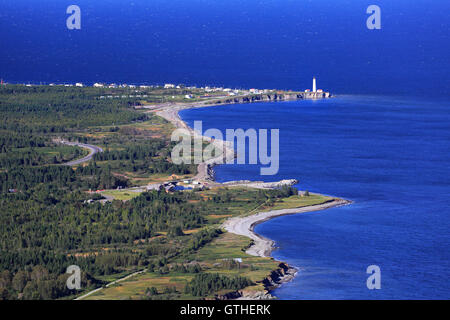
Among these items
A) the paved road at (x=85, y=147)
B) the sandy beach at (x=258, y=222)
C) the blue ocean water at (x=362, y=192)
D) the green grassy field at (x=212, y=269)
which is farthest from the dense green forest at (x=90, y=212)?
the blue ocean water at (x=362, y=192)

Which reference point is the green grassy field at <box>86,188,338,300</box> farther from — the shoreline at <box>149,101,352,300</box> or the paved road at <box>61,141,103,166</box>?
the paved road at <box>61,141,103,166</box>

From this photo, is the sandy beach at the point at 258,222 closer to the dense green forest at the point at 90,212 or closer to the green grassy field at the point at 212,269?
the green grassy field at the point at 212,269

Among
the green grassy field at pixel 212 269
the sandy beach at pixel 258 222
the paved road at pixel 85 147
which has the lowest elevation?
the green grassy field at pixel 212 269

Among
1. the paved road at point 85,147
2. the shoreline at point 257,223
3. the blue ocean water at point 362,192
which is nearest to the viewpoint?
the shoreline at point 257,223

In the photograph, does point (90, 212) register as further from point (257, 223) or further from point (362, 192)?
point (362, 192)

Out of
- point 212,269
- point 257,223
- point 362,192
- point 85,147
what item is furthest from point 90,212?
point 85,147

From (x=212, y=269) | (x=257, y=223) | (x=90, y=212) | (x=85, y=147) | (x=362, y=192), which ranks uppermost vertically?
(x=85, y=147)

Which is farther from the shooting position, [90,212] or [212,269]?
Answer: [90,212]

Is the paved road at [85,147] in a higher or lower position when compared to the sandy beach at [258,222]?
higher

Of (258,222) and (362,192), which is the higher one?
(362,192)
